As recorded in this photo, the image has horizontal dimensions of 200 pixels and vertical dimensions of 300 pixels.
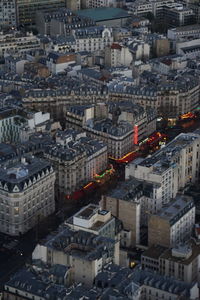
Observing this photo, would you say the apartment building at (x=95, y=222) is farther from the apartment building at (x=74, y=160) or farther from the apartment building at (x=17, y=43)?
the apartment building at (x=17, y=43)

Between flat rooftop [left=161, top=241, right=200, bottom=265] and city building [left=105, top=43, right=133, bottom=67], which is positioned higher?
city building [left=105, top=43, right=133, bottom=67]

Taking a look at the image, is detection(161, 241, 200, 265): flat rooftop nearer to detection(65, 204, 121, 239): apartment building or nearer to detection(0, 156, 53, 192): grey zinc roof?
detection(65, 204, 121, 239): apartment building

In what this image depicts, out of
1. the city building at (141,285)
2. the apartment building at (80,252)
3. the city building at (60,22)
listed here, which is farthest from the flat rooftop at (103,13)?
the city building at (141,285)

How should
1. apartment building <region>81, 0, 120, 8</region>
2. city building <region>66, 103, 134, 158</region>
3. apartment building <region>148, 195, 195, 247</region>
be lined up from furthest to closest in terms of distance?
apartment building <region>81, 0, 120, 8</region> < city building <region>66, 103, 134, 158</region> < apartment building <region>148, 195, 195, 247</region>

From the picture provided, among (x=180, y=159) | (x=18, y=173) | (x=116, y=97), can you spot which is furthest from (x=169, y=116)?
(x=18, y=173)

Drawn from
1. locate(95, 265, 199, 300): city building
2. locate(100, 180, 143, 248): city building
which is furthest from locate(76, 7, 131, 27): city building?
locate(95, 265, 199, 300): city building

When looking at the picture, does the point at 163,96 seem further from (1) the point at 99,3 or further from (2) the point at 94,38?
(1) the point at 99,3
